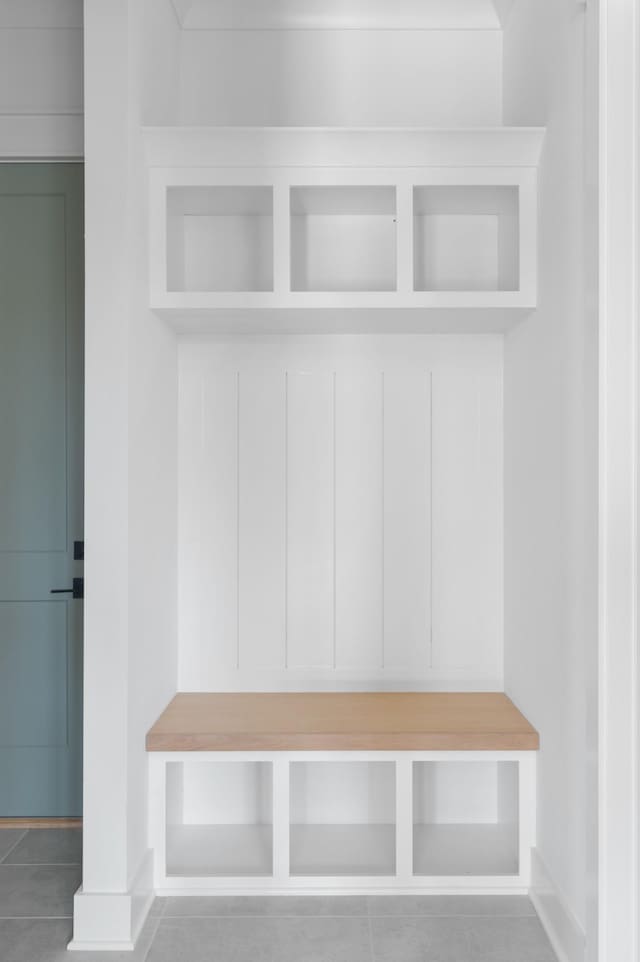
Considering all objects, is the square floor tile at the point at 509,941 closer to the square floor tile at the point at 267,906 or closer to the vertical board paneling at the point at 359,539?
the square floor tile at the point at 267,906

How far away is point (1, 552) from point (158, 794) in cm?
102

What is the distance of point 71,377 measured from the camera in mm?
2762

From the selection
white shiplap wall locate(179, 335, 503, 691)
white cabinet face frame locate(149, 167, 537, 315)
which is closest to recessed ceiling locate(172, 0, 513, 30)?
white cabinet face frame locate(149, 167, 537, 315)

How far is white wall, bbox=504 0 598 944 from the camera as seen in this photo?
191cm

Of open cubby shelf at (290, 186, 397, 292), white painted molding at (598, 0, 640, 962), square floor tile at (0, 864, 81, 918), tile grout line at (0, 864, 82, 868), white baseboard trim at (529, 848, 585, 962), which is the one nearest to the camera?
white painted molding at (598, 0, 640, 962)

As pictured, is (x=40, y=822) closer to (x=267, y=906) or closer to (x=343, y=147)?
(x=267, y=906)

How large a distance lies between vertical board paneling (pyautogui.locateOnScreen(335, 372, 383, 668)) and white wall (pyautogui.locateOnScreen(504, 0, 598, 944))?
457 millimetres

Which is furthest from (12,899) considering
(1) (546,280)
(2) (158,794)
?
(1) (546,280)

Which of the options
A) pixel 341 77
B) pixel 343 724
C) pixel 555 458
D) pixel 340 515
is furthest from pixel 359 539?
pixel 341 77

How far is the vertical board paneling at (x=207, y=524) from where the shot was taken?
2.71 metres

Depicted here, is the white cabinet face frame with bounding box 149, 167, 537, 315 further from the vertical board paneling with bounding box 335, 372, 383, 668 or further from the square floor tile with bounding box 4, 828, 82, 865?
the square floor tile with bounding box 4, 828, 82, 865

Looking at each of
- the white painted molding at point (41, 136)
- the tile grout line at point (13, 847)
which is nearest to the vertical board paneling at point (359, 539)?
the tile grout line at point (13, 847)

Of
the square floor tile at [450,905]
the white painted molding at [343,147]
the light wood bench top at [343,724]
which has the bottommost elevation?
the square floor tile at [450,905]

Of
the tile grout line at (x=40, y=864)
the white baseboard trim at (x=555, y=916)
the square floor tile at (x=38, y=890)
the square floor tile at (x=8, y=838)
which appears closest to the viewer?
the white baseboard trim at (x=555, y=916)
